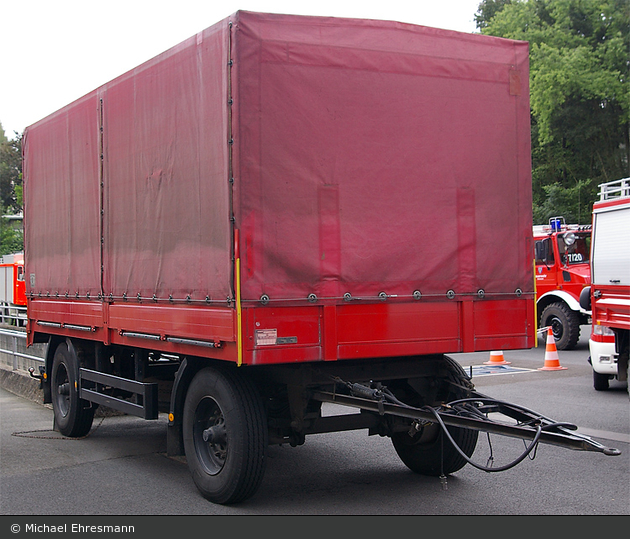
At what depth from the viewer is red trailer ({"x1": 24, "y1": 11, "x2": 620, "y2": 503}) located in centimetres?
588

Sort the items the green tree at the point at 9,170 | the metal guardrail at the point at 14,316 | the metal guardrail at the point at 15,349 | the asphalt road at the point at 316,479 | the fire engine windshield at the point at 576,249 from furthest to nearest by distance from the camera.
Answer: the green tree at the point at 9,170 → the fire engine windshield at the point at 576,249 → the metal guardrail at the point at 14,316 → the metal guardrail at the point at 15,349 → the asphalt road at the point at 316,479

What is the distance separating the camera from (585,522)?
5.80 meters

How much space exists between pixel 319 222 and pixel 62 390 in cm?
507

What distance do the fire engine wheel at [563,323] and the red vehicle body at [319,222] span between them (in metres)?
12.5

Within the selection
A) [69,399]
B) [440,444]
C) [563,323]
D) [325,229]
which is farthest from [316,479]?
[563,323]

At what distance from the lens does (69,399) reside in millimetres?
9383

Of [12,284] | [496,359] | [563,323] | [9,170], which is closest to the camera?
[496,359]

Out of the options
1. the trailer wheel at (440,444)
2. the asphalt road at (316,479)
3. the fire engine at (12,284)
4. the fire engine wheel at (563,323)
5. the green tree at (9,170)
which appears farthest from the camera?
the green tree at (9,170)

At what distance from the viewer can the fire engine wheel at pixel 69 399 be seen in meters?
9.20

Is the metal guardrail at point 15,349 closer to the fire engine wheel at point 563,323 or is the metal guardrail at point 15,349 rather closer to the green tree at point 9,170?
the fire engine wheel at point 563,323

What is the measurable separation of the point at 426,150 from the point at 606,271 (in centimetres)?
585

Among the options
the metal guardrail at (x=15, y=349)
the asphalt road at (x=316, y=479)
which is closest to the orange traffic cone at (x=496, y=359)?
the asphalt road at (x=316, y=479)

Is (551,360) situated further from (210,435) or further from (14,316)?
(14,316)

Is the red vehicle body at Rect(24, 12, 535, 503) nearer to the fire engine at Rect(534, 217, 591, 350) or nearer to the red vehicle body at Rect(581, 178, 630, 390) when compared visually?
the red vehicle body at Rect(581, 178, 630, 390)
